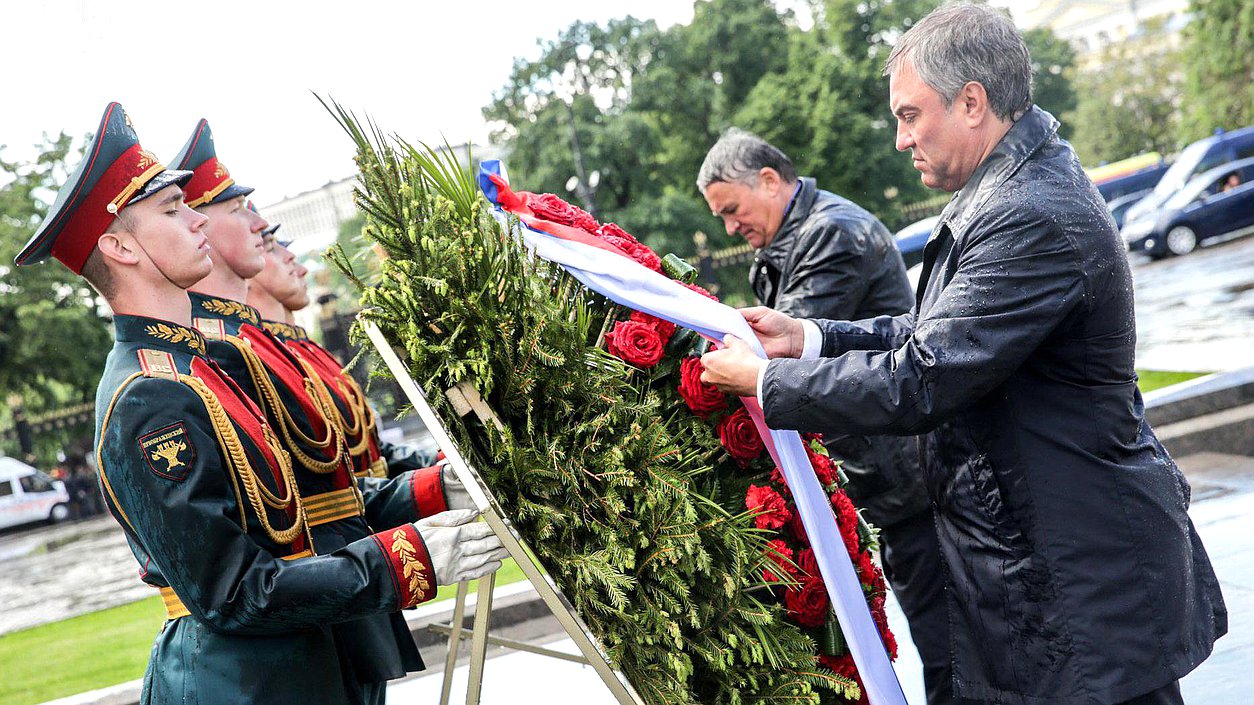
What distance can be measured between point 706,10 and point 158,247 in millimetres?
31088

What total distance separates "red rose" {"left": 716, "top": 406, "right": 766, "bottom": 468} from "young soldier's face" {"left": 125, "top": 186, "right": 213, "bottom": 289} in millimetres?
1287

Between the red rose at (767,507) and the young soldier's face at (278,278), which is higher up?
the young soldier's face at (278,278)

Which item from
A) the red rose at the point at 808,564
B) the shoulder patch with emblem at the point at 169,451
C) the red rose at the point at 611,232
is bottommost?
the red rose at the point at 808,564

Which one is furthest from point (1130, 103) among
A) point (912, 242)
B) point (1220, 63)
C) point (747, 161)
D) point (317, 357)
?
point (317, 357)

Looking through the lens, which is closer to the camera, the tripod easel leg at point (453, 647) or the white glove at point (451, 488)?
the tripod easel leg at point (453, 647)

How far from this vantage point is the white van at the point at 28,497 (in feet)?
66.4

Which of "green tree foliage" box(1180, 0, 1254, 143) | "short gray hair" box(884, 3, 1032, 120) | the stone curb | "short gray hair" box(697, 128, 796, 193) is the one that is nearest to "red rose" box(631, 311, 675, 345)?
"short gray hair" box(884, 3, 1032, 120)

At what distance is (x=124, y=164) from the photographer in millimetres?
2324

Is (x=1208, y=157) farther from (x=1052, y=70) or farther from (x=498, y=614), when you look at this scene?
(x=498, y=614)

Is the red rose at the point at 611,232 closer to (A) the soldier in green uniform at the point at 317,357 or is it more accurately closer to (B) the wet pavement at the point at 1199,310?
(A) the soldier in green uniform at the point at 317,357

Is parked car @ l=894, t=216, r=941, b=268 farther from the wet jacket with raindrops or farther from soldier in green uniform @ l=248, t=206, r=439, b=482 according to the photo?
the wet jacket with raindrops

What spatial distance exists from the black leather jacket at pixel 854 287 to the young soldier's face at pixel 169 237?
6.51 feet

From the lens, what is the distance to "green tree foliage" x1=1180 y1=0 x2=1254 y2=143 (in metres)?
28.2

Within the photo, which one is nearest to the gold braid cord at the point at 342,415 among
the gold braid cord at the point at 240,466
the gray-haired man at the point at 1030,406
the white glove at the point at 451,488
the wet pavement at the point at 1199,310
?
the white glove at the point at 451,488
